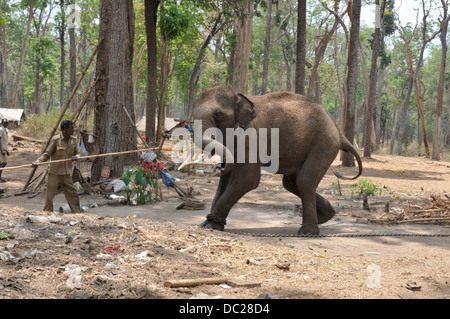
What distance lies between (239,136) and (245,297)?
374 cm

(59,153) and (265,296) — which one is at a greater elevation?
(59,153)

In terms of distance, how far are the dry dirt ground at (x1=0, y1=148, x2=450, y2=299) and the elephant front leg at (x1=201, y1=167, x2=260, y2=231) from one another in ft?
1.19

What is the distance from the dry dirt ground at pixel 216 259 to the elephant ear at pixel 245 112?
5.58 feet

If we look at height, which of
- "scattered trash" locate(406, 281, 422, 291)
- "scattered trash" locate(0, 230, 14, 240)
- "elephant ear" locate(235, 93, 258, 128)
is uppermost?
"elephant ear" locate(235, 93, 258, 128)

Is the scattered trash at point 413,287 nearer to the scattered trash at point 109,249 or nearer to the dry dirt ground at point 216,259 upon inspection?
the dry dirt ground at point 216,259

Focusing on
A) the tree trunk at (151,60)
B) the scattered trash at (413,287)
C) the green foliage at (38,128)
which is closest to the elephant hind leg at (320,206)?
the scattered trash at (413,287)

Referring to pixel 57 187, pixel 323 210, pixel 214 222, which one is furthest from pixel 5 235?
pixel 323 210

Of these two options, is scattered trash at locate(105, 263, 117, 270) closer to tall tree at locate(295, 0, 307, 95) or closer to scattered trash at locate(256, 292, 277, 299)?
scattered trash at locate(256, 292, 277, 299)

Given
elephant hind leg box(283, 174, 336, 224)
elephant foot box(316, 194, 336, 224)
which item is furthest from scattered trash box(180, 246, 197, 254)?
elephant foot box(316, 194, 336, 224)

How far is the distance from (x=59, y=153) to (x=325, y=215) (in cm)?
467

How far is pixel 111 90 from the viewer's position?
517 inches

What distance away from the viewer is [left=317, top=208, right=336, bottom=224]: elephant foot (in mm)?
9203

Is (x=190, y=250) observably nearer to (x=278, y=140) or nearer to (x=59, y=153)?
(x=278, y=140)

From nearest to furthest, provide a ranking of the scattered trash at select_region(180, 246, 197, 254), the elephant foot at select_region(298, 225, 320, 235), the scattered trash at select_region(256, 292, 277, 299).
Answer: the scattered trash at select_region(256, 292, 277, 299)
the scattered trash at select_region(180, 246, 197, 254)
the elephant foot at select_region(298, 225, 320, 235)
